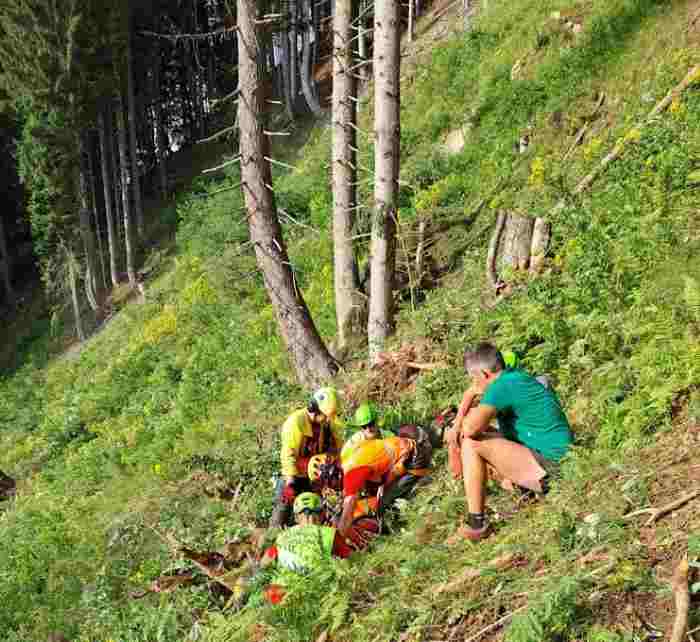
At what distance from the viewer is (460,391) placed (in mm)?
7523

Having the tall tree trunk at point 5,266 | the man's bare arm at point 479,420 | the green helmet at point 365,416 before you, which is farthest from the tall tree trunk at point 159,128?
the man's bare arm at point 479,420

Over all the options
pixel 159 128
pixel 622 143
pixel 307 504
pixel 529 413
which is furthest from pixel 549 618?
pixel 159 128

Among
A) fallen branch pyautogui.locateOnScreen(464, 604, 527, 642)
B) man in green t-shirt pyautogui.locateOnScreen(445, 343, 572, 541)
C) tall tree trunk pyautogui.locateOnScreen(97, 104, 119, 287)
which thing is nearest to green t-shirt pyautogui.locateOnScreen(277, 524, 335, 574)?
man in green t-shirt pyautogui.locateOnScreen(445, 343, 572, 541)

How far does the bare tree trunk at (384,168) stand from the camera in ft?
27.5

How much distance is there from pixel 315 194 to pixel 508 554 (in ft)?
44.3

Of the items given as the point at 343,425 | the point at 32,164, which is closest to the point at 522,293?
the point at 343,425

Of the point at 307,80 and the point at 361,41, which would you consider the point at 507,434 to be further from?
the point at 307,80

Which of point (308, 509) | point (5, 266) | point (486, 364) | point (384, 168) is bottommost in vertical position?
point (5, 266)

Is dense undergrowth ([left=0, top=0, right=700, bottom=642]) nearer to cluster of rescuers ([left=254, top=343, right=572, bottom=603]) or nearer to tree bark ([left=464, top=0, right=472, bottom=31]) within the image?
cluster of rescuers ([left=254, top=343, right=572, bottom=603])

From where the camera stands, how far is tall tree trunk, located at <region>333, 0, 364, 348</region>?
983cm

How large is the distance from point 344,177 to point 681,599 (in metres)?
7.69

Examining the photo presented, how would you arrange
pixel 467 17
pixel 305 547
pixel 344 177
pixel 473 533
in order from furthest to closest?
1. pixel 467 17
2. pixel 344 177
3. pixel 305 547
4. pixel 473 533

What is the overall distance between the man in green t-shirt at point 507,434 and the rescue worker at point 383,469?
55.8 inches

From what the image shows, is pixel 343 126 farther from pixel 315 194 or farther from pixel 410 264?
pixel 315 194
